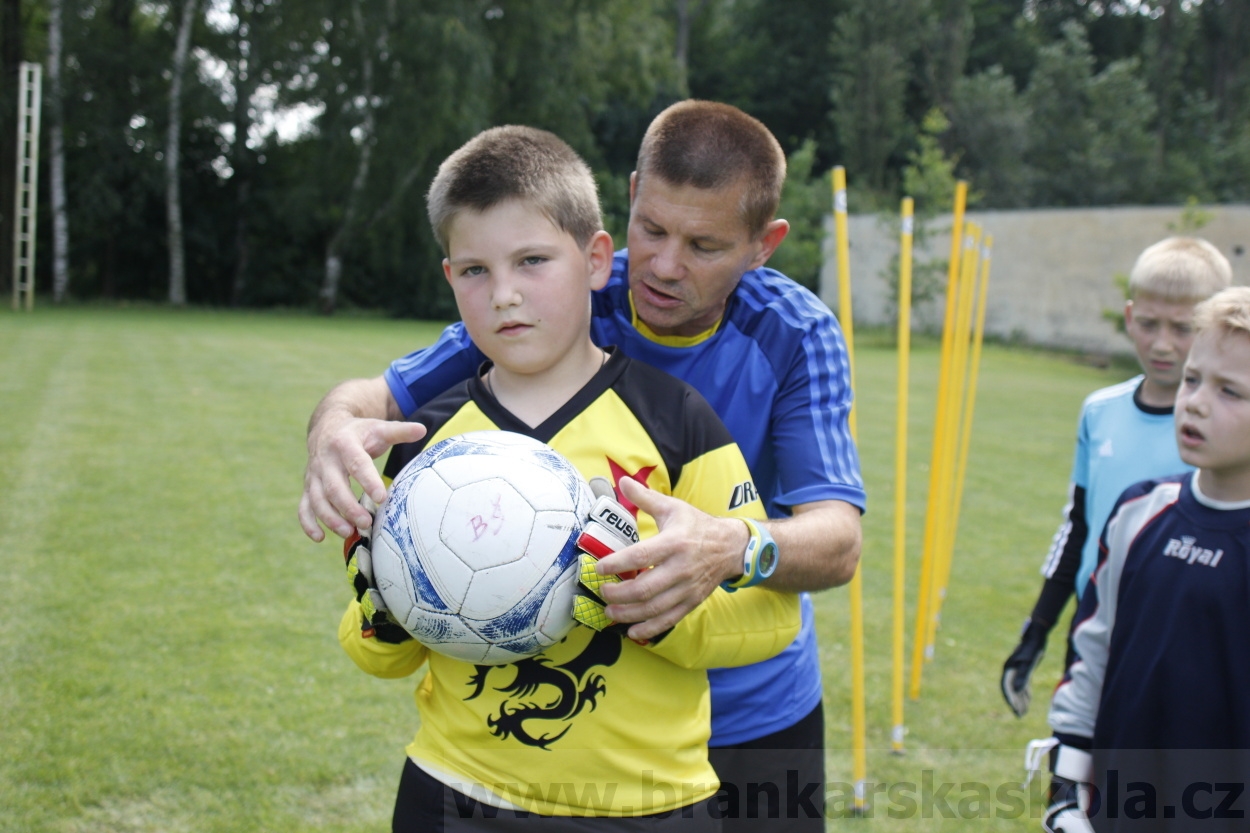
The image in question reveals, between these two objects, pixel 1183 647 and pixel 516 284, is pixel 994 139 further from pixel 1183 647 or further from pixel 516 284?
pixel 516 284

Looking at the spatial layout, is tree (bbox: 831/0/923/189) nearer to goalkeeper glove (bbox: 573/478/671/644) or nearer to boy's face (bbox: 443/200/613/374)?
boy's face (bbox: 443/200/613/374)

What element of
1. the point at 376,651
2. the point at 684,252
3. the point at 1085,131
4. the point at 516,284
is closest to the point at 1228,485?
the point at 684,252

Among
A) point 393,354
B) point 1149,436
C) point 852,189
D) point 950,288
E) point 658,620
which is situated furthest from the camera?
point 852,189

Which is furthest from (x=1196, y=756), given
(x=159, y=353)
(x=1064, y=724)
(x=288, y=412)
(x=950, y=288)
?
(x=159, y=353)

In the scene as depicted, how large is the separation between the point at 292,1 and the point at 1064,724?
1172 inches

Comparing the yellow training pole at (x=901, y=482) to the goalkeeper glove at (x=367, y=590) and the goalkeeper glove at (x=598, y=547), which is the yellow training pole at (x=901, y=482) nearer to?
the goalkeeper glove at (x=598, y=547)

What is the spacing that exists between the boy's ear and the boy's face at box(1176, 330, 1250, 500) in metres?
1.56

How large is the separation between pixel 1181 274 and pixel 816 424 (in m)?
1.98

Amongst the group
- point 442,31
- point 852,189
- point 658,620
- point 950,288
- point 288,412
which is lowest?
point 288,412

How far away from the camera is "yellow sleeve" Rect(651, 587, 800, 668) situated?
1.79 meters

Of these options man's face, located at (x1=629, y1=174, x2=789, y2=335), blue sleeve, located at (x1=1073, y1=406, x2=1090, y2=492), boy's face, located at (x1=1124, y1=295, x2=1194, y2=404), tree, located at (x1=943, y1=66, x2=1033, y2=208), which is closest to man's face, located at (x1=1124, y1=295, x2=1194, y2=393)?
boy's face, located at (x1=1124, y1=295, x2=1194, y2=404)

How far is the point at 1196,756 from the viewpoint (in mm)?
2402

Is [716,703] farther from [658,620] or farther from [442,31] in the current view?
[442,31]

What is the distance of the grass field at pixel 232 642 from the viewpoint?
3932 millimetres
